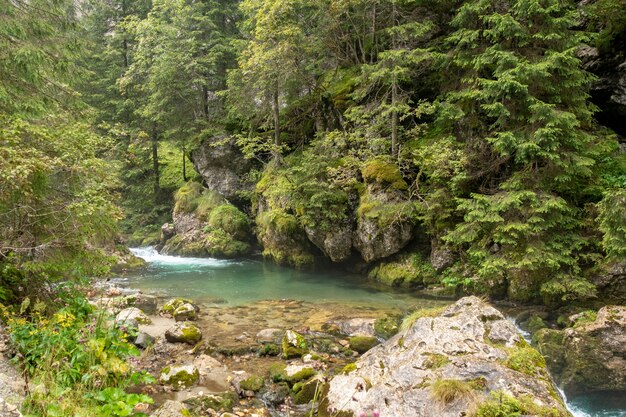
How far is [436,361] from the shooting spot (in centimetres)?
536

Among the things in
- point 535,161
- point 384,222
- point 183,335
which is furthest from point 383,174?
point 183,335

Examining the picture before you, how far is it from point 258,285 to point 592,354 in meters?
11.0

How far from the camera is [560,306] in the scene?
34.1 ft

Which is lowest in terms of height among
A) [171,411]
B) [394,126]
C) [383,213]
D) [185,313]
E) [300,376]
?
[300,376]

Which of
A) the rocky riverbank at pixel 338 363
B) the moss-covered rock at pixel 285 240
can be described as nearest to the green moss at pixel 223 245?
the moss-covered rock at pixel 285 240

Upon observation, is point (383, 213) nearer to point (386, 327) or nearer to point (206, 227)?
point (386, 327)

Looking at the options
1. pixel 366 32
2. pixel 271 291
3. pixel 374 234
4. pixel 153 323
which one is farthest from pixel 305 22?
pixel 153 323

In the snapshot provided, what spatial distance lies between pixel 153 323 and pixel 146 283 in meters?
6.14

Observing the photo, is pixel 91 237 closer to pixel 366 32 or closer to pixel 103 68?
pixel 366 32

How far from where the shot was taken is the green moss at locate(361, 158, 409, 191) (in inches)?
580

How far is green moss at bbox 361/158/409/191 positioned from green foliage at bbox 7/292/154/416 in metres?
11.6

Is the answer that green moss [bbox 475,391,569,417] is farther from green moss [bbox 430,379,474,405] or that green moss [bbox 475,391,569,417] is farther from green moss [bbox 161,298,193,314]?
green moss [bbox 161,298,193,314]

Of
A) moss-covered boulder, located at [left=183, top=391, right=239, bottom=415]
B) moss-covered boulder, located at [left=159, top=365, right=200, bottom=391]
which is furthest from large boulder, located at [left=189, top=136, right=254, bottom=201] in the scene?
moss-covered boulder, located at [left=183, top=391, right=239, bottom=415]

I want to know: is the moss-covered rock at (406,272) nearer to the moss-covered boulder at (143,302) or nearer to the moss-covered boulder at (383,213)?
the moss-covered boulder at (383,213)
